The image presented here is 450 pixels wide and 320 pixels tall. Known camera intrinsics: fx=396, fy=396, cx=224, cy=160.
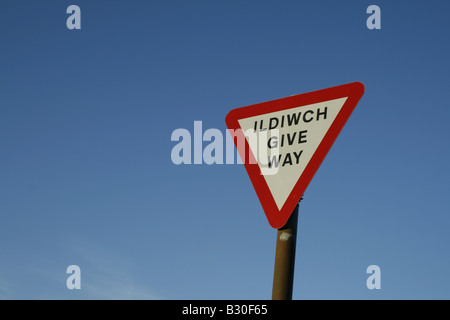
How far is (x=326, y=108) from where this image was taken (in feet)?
7.25

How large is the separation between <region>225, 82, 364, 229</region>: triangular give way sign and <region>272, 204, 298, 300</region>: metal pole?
1.9 inches

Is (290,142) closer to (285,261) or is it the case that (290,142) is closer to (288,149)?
(288,149)

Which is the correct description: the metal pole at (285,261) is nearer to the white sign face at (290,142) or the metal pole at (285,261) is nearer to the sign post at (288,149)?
the sign post at (288,149)

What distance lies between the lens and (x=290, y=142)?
2.21m

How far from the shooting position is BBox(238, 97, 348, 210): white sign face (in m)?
2.15

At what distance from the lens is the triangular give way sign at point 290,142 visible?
2123mm

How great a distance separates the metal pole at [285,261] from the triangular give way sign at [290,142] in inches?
1.9

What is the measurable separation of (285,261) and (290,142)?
2.13 feet

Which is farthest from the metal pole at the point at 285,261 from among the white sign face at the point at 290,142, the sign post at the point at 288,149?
the white sign face at the point at 290,142

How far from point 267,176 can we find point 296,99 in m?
0.48
